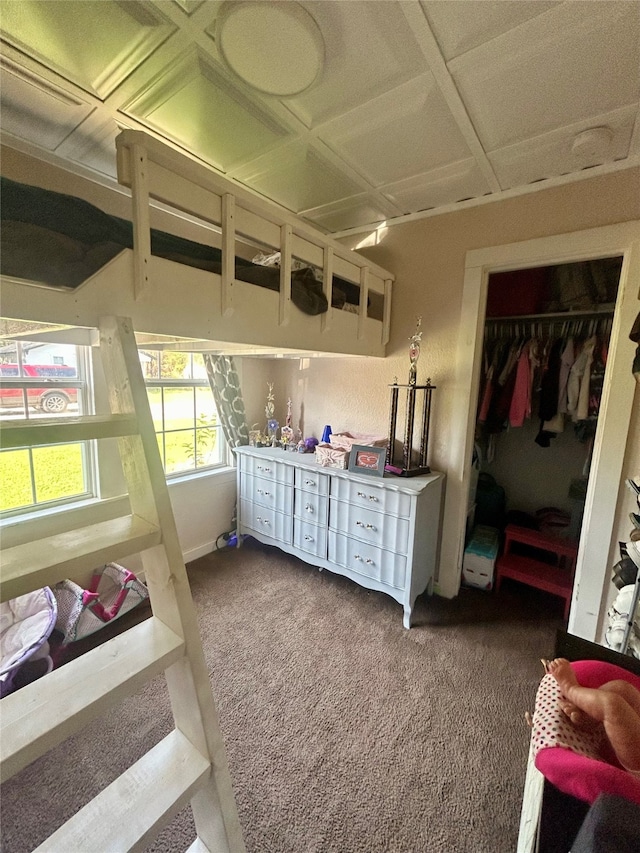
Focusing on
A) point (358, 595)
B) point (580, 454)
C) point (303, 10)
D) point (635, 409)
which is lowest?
point (358, 595)

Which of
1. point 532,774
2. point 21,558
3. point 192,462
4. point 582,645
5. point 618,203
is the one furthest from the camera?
point 192,462

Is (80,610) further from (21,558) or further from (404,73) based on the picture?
(404,73)

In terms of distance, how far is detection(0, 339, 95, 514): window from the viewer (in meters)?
1.92

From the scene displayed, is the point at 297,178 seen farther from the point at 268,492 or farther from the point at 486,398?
the point at 268,492

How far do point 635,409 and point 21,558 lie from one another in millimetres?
2434

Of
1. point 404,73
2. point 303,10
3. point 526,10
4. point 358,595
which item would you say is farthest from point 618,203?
point 358,595

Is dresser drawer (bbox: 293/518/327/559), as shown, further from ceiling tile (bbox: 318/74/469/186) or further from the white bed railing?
ceiling tile (bbox: 318/74/469/186)

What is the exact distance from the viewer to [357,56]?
1125 mm

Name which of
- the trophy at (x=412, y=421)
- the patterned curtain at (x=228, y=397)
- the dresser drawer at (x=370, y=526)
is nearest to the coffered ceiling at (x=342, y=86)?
the trophy at (x=412, y=421)

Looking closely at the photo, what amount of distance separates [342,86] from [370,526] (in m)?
2.09

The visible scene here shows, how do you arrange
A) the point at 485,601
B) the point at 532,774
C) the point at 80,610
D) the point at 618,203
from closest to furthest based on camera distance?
the point at 532,774, the point at 618,203, the point at 80,610, the point at 485,601

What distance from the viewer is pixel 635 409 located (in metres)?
1.70

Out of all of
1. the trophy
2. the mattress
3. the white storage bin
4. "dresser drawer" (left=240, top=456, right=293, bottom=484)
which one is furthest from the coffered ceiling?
the white storage bin

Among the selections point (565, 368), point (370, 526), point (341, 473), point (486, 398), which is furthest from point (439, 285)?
point (370, 526)
